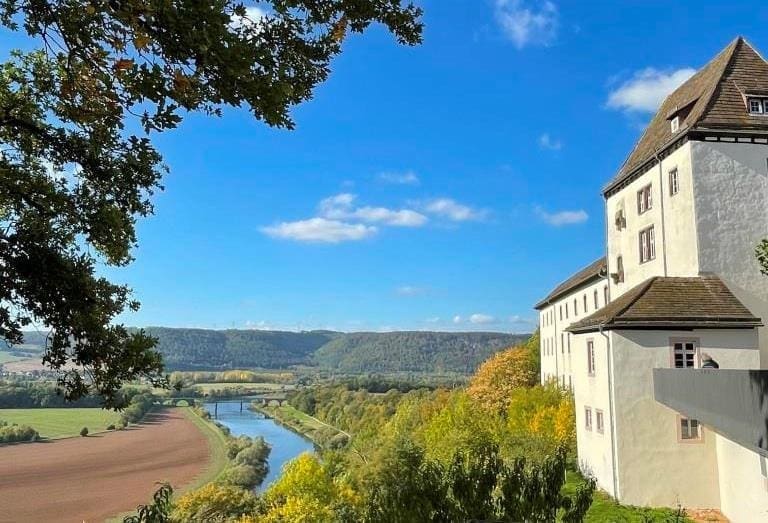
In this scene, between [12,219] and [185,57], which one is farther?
[12,219]

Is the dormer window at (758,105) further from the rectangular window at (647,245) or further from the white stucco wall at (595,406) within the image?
the white stucco wall at (595,406)

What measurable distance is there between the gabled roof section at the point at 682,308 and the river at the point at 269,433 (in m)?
44.2

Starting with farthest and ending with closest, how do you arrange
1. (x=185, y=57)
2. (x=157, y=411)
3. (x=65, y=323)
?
(x=157, y=411) < (x=65, y=323) < (x=185, y=57)

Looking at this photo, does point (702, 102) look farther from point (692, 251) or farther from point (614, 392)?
point (614, 392)

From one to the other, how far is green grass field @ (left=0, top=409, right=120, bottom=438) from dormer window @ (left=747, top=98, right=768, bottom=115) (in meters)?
88.0

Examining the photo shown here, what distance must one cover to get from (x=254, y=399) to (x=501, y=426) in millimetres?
134628

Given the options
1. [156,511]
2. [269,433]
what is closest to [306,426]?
[269,433]

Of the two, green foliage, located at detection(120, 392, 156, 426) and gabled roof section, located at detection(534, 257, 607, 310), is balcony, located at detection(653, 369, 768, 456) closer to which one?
gabled roof section, located at detection(534, 257, 607, 310)

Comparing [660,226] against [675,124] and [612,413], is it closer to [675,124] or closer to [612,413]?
[675,124]

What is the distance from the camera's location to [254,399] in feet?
531

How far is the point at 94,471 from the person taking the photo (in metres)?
71.2

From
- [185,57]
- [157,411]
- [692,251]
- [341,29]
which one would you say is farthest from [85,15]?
[157,411]

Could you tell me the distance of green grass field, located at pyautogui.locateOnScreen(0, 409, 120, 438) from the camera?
94.1 meters

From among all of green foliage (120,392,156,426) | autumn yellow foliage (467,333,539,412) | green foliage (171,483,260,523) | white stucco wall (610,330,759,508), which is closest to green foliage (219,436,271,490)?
green foliage (171,483,260,523)
